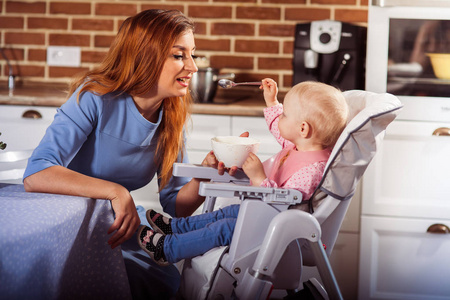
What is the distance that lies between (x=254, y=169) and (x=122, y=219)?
1.15 feet

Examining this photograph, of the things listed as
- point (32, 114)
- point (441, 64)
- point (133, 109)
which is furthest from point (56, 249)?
point (441, 64)

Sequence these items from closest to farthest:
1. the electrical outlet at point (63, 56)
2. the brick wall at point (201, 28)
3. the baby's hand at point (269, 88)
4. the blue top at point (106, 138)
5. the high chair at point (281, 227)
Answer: the high chair at point (281, 227) < the blue top at point (106, 138) < the baby's hand at point (269, 88) < the brick wall at point (201, 28) < the electrical outlet at point (63, 56)

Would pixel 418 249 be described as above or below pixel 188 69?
below

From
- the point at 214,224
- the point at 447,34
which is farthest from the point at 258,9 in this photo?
the point at 214,224

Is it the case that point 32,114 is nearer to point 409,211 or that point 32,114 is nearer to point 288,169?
point 288,169

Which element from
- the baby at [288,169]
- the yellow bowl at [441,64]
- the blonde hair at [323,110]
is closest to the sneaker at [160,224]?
the baby at [288,169]

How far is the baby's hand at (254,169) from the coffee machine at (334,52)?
1.27 meters

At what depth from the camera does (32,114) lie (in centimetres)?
263

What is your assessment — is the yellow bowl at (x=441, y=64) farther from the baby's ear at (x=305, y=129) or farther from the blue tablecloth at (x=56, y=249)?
the blue tablecloth at (x=56, y=249)

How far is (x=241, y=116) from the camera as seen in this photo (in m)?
2.55

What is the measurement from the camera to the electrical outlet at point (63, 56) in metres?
3.23

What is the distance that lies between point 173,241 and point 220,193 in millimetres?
220

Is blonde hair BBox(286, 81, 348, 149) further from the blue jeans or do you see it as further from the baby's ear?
the blue jeans

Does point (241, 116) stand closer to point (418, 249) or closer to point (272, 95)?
point (272, 95)
